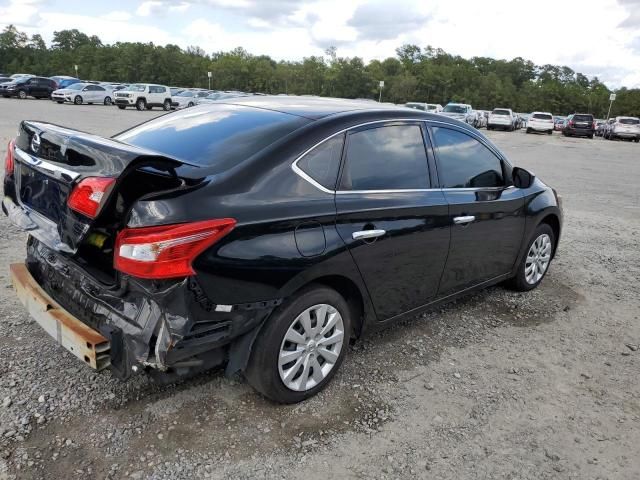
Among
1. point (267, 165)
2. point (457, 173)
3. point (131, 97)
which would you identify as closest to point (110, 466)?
point (267, 165)

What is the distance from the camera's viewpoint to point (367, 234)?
3.08 metres

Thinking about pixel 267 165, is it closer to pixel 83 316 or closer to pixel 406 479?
pixel 83 316

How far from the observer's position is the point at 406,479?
2541mm

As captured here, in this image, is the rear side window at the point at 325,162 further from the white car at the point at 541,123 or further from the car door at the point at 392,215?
the white car at the point at 541,123

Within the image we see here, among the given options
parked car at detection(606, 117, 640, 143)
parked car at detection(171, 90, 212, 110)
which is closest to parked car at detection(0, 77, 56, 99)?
parked car at detection(171, 90, 212, 110)

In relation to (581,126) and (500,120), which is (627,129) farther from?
(500,120)

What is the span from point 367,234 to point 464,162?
1.35 metres

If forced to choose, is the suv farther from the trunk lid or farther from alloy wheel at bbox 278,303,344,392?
alloy wheel at bbox 278,303,344,392

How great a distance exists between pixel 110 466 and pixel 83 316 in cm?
76

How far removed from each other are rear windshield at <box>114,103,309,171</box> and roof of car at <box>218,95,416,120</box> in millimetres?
95

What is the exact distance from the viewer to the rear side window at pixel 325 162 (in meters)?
2.91

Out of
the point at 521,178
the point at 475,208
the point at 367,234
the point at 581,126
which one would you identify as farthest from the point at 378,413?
the point at 581,126

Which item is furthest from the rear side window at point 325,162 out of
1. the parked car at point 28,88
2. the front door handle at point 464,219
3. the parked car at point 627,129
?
the parked car at point 28,88

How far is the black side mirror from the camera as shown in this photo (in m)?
4.45
